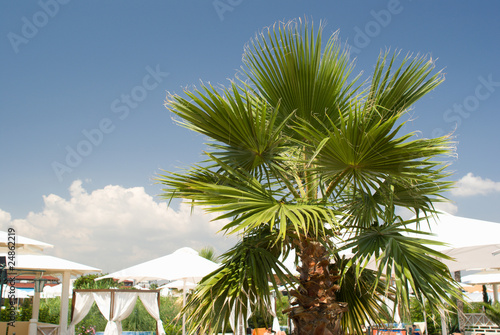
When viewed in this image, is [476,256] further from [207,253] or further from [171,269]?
[207,253]

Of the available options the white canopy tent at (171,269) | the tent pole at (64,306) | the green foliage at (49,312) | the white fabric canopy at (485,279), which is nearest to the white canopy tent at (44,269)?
the tent pole at (64,306)

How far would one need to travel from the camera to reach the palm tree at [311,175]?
3396mm

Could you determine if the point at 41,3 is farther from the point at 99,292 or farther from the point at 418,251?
the point at 99,292

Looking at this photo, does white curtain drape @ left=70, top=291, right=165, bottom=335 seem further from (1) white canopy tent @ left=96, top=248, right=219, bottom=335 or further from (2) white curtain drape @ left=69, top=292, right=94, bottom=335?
(1) white canopy tent @ left=96, top=248, right=219, bottom=335

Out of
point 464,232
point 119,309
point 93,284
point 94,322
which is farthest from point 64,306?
point 464,232

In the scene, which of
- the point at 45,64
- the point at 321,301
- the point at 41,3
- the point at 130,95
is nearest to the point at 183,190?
the point at 321,301

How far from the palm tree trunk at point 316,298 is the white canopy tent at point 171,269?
538cm

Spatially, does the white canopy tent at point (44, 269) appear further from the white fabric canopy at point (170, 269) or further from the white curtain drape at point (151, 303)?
the white curtain drape at point (151, 303)

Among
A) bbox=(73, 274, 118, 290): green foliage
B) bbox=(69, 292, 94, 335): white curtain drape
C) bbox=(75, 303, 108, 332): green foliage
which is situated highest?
bbox=(73, 274, 118, 290): green foliage

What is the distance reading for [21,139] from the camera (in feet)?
30.8

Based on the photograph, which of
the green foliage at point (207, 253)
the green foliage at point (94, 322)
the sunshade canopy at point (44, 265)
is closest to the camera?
the sunshade canopy at point (44, 265)

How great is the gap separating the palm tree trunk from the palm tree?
1 cm

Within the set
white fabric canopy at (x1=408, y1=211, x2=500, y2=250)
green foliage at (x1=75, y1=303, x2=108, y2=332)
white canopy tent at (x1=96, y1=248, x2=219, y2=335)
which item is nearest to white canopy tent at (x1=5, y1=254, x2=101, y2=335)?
white canopy tent at (x1=96, y1=248, x2=219, y2=335)

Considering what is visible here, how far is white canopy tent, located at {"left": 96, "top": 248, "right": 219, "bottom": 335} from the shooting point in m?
9.12
